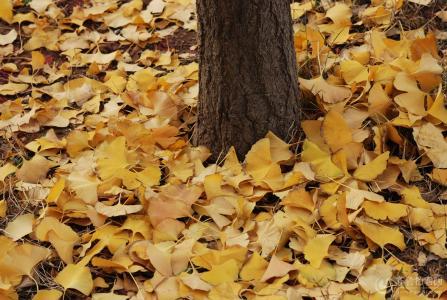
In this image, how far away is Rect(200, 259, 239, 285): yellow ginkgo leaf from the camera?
182 cm

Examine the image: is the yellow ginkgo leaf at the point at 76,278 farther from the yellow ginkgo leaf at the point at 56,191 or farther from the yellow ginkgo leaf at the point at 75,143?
the yellow ginkgo leaf at the point at 75,143

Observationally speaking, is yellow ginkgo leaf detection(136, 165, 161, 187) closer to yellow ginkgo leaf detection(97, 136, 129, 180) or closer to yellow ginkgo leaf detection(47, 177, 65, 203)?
yellow ginkgo leaf detection(97, 136, 129, 180)

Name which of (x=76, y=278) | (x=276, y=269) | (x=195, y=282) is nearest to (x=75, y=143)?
(x=76, y=278)

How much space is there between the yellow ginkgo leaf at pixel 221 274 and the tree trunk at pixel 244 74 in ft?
1.55

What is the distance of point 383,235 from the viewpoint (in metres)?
1.90

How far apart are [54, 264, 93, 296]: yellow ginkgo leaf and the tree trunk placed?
56 centimetres

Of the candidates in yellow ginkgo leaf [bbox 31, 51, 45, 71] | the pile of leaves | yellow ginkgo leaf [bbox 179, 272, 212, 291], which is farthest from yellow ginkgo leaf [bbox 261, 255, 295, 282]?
yellow ginkgo leaf [bbox 31, 51, 45, 71]

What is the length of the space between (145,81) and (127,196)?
58 centimetres

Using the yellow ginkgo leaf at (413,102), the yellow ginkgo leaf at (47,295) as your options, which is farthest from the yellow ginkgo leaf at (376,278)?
the yellow ginkgo leaf at (47,295)

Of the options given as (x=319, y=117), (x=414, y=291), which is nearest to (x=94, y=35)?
(x=319, y=117)

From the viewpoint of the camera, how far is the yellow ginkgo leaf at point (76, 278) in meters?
1.87

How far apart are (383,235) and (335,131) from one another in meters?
0.36

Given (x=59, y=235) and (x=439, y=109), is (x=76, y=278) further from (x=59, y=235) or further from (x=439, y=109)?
(x=439, y=109)

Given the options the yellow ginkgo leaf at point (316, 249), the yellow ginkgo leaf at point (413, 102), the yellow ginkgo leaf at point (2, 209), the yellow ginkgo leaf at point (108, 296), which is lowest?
the yellow ginkgo leaf at point (108, 296)
